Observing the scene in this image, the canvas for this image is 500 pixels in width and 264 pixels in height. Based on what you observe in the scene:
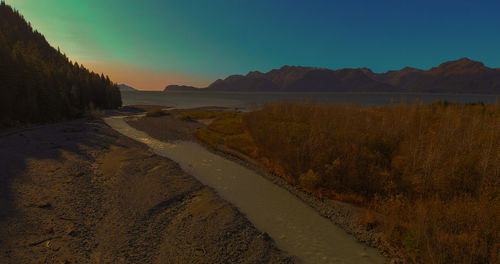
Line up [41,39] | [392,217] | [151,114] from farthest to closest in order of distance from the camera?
[41,39] < [151,114] < [392,217]

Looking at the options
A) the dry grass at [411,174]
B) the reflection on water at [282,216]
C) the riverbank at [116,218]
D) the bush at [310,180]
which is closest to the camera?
the dry grass at [411,174]

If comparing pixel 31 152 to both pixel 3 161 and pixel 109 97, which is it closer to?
pixel 3 161

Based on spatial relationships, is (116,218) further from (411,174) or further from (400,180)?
(411,174)

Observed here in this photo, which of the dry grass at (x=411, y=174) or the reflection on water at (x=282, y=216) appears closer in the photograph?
the dry grass at (x=411, y=174)

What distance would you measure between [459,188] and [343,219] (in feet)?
13.5

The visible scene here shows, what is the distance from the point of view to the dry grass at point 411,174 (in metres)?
5.32

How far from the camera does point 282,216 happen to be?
8.40 meters

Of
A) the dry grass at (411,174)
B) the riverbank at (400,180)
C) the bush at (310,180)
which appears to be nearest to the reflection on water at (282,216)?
the riverbank at (400,180)

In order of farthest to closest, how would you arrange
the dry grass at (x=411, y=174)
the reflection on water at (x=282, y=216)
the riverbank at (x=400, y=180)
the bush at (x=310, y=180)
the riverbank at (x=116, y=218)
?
the bush at (x=310, y=180)
the reflection on water at (x=282, y=216)
the riverbank at (x=116, y=218)
the riverbank at (x=400, y=180)
the dry grass at (x=411, y=174)

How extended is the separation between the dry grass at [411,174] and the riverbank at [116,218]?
401 centimetres

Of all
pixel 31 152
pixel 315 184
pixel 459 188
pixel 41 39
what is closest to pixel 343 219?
pixel 315 184

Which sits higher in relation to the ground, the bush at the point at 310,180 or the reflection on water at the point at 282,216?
the bush at the point at 310,180

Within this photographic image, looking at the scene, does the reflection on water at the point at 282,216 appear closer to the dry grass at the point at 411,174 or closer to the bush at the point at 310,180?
the bush at the point at 310,180

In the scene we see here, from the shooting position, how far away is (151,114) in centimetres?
4400
